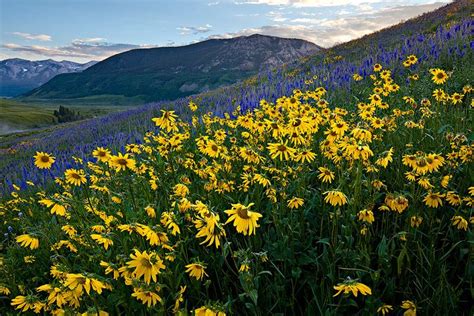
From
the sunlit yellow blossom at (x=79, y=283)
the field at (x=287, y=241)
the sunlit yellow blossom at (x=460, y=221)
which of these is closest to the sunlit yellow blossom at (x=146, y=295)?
the field at (x=287, y=241)

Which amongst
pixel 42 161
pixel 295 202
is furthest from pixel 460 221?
pixel 42 161

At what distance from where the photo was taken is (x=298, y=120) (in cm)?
355

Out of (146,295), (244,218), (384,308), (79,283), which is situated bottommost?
(384,308)

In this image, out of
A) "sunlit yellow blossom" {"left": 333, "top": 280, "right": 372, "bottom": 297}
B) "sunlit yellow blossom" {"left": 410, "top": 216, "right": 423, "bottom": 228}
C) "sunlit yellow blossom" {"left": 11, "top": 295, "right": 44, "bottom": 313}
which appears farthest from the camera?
"sunlit yellow blossom" {"left": 410, "top": 216, "right": 423, "bottom": 228}

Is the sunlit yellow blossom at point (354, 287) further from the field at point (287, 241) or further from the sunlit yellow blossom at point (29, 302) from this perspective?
the sunlit yellow blossom at point (29, 302)

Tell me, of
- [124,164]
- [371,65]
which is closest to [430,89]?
[371,65]

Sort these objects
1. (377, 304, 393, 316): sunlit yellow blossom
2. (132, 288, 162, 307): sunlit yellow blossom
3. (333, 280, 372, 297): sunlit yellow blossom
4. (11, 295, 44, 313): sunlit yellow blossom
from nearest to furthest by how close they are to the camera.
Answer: (333, 280, 372, 297): sunlit yellow blossom → (132, 288, 162, 307): sunlit yellow blossom → (377, 304, 393, 316): sunlit yellow blossom → (11, 295, 44, 313): sunlit yellow blossom

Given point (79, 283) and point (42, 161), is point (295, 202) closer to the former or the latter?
point (79, 283)

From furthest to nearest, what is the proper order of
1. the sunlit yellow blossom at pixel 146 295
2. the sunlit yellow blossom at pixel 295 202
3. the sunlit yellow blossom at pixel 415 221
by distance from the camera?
the sunlit yellow blossom at pixel 295 202 < the sunlit yellow blossom at pixel 415 221 < the sunlit yellow blossom at pixel 146 295

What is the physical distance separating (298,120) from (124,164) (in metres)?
1.79

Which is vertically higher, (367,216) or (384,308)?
(367,216)

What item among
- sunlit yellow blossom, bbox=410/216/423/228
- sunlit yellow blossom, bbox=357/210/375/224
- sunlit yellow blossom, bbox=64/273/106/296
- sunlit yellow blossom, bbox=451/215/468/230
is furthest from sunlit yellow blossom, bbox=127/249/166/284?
sunlit yellow blossom, bbox=451/215/468/230

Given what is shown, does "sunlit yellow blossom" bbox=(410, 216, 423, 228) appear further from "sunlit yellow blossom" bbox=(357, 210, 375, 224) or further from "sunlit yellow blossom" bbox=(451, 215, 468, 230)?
"sunlit yellow blossom" bbox=(357, 210, 375, 224)

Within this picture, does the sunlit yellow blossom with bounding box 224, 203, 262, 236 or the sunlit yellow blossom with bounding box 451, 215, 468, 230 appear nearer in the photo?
the sunlit yellow blossom with bounding box 224, 203, 262, 236
